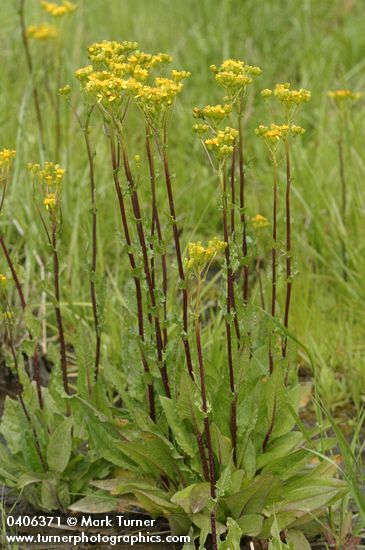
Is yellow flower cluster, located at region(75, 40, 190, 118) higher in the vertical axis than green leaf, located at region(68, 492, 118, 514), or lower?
higher

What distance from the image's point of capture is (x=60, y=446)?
8.62ft

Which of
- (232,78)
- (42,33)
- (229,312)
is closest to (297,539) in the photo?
(229,312)

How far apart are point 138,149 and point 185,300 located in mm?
2518

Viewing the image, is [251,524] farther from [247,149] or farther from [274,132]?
[247,149]

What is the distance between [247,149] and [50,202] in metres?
2.82

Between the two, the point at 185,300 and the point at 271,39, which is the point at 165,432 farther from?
the point at 271,39

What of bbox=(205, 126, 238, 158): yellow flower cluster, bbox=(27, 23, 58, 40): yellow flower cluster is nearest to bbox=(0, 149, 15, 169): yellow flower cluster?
bbox=(205, 126, 238, 158): yellow flower cluster

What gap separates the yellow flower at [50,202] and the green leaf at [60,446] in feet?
2.06

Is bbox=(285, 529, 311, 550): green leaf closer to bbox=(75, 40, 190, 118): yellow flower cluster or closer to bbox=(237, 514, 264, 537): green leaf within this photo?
bbox=(237, 514, 264, 537): green leaf

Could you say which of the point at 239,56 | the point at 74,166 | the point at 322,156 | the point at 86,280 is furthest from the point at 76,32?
the point at 86,280

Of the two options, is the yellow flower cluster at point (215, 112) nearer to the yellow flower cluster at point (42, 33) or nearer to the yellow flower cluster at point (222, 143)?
the yellow flower cluster at point (222, 143)

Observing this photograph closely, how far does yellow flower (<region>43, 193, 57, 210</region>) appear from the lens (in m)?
2.35

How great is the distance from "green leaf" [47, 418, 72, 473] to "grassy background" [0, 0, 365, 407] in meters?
0.47

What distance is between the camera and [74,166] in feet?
14.5
